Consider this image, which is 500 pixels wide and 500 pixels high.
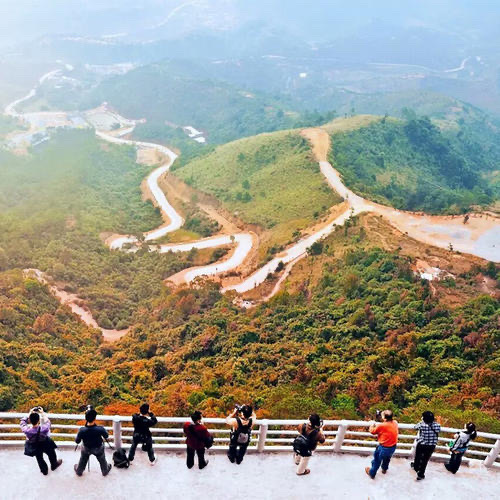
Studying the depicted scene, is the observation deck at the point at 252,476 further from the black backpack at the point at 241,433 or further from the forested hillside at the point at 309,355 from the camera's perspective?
the forested hillside at the point at 309,355

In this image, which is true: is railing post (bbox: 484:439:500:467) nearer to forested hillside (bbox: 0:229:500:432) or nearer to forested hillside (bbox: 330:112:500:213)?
forested hillside (bbox: 0:229:500:432)

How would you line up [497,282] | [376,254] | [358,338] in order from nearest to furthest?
[358,338] < [497,282] < [376,254]

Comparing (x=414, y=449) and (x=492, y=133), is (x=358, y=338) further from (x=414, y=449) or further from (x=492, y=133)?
(x=492, y=133)

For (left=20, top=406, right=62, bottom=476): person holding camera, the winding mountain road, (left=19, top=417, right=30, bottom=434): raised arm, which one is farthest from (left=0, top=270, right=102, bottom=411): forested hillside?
(left=19, top=417, right=30, bottom=434): raised arm

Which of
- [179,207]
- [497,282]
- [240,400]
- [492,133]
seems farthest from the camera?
[492,133]

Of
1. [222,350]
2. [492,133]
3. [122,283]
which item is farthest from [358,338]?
[492,133]

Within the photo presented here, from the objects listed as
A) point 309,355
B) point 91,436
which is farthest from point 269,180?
point 91,436
